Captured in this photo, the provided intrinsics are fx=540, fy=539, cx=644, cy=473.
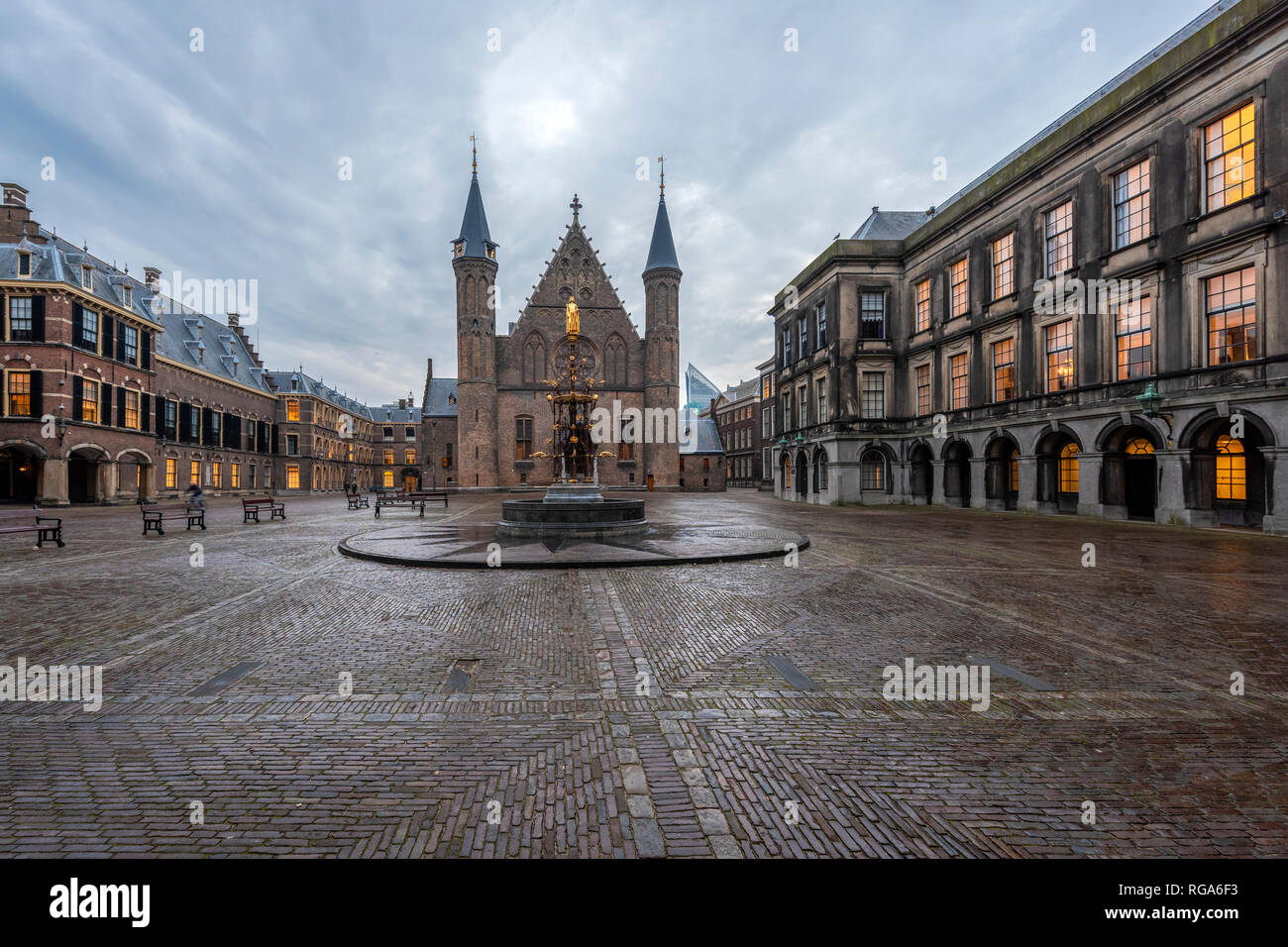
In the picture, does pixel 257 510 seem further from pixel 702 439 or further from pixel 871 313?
pixel 702 439

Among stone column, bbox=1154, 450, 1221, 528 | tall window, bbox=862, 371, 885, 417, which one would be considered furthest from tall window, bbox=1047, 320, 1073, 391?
tall window, bbox=862, 371, 885, 417

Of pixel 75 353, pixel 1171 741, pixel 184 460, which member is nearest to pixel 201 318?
pixel 184 460

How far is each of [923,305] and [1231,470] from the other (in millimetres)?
15628

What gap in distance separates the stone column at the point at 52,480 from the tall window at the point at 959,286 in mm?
47650

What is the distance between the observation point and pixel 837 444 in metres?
30.6

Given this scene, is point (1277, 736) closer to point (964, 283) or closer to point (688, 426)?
point (964, 283)

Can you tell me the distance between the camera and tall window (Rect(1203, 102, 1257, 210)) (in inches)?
621

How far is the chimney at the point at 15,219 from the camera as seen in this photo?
3112 centimetres

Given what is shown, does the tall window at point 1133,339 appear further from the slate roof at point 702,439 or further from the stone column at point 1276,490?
the slate roof at point 702,439

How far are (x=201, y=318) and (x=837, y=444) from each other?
178 ft

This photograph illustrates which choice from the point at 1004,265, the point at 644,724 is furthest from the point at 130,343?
the point at 1004,265

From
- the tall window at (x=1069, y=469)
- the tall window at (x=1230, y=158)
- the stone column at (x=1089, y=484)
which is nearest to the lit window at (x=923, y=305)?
the tall window at (x=1069, y=469)

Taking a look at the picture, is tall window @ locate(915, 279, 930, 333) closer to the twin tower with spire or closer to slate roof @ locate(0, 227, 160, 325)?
the twin tower with spire
